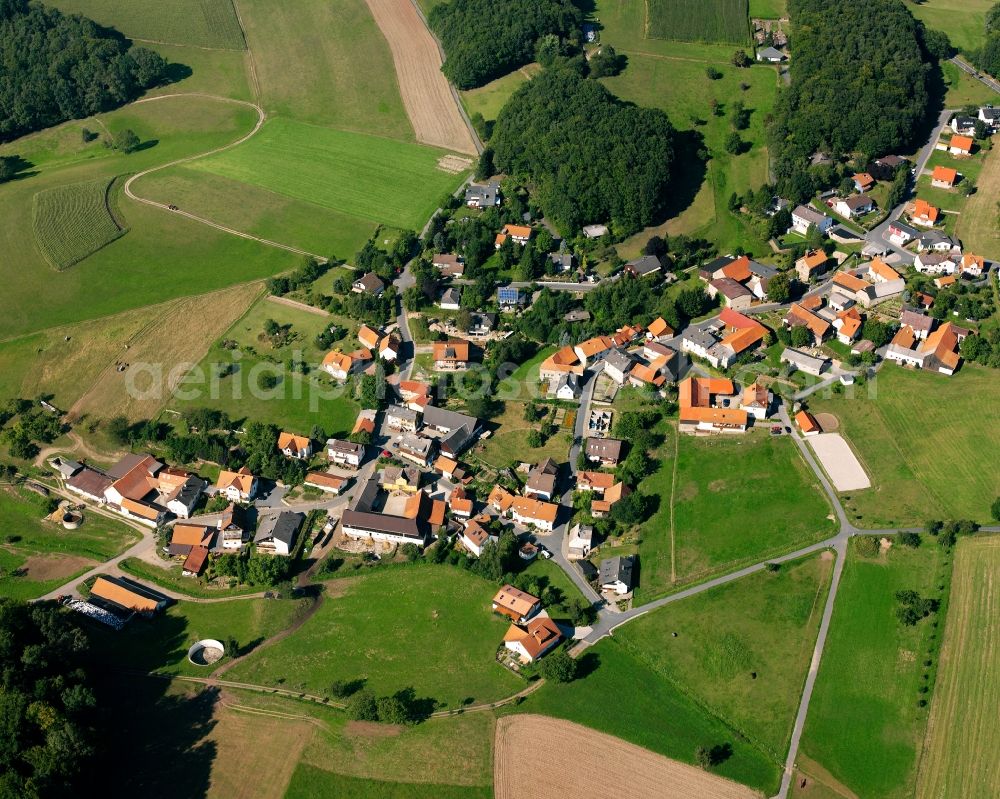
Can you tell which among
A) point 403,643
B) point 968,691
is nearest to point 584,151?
point 403,643

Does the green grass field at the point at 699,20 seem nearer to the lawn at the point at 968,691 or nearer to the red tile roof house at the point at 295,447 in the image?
the red tile roof house at the point at 295,447

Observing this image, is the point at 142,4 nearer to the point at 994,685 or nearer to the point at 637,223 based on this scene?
the point at 637,223

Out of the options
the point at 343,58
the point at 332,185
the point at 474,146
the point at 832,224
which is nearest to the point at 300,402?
the point at 332,185

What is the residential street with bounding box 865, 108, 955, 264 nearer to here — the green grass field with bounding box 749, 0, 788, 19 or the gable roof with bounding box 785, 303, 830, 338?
the gable roof with bounding box 785, 303, 830, 338

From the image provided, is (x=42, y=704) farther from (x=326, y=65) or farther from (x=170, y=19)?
(x=170, y=19)

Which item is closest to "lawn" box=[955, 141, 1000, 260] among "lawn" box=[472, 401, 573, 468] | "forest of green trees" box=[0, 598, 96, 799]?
"lawn" box=[472, 401, 573, 468]
